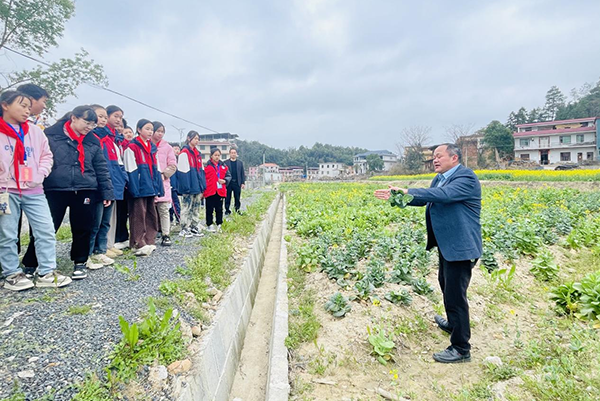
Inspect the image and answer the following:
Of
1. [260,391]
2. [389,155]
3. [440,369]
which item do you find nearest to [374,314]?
[440,369]

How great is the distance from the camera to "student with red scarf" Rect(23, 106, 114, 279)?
3697 mm

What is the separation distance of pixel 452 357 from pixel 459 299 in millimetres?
583

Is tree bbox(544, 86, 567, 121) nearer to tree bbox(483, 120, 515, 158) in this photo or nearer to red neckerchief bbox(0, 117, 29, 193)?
tree bbox(483, 120, 515, 158)

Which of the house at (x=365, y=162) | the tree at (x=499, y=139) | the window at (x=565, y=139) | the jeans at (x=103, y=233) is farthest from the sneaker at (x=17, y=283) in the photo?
the house at (x=365, y=162)

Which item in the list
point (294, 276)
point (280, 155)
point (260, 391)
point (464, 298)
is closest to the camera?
point (464, 298)

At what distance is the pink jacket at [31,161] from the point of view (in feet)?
10.4

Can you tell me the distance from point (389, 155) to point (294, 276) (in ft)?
279

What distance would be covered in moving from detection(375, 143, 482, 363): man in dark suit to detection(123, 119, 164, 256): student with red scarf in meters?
4.20

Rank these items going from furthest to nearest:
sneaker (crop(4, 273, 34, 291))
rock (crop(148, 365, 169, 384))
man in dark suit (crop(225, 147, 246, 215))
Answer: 1. man in dark suit (crop(225, 147, 246, 215))
2. sneaker (crop(4, 273, 34, 291))
3. rock (crop(148, 365, 169, 384))

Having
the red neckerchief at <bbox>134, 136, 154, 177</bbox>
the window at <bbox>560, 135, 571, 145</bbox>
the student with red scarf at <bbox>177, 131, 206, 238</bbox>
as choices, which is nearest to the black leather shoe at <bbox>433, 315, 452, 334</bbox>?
the red neckerchief at <bbox>134, 136, 154, 177</bbox>

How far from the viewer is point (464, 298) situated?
289 centimetres

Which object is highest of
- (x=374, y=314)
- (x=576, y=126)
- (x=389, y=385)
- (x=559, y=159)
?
(x=576, y=126)

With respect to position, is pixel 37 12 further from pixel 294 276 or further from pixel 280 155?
pixel 280 155

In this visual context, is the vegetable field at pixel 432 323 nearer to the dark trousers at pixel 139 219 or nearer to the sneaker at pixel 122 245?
the dark trousers at pixel 139 219
